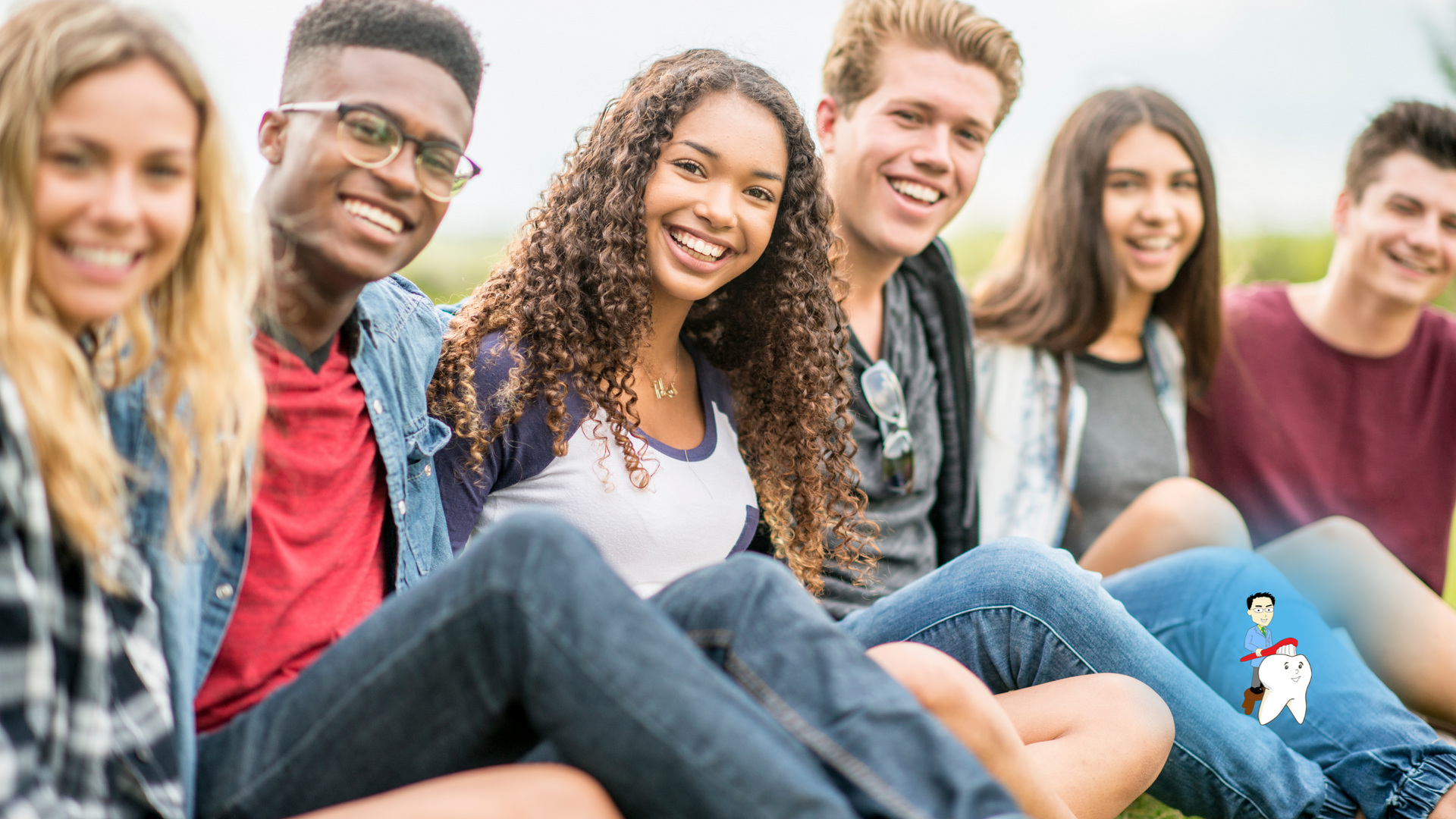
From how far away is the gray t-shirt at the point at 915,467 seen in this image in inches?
113

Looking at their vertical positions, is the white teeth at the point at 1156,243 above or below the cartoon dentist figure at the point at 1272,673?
above

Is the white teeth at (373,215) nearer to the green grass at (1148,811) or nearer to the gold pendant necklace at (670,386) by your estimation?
the gold pendant necklace at (670,386)

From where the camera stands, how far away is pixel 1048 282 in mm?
3654

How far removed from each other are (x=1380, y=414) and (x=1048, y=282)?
3.93ft

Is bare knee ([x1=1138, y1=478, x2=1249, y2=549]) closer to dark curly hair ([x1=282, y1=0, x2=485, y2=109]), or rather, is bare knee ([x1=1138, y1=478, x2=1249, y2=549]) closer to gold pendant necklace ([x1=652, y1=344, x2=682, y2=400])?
gold pendant necklace ([x1=652, y1=344, x2=682, y2=400])

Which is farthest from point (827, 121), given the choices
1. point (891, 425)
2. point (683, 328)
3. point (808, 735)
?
point (808, 735)

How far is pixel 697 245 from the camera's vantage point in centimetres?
237

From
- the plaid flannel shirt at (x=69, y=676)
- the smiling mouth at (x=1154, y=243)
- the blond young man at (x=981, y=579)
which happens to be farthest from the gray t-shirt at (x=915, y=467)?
the plaid flannel shirt at (x=69, y=676)

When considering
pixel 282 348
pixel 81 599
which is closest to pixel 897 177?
pixel 282 348

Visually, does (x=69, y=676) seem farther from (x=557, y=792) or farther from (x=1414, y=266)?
(x=1414, y=266)

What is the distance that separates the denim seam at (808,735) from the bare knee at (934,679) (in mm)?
227

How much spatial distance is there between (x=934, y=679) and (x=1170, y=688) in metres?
0.71

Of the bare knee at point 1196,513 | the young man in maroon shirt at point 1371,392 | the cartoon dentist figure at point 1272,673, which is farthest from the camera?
the young man in maroon shirt at point 1371,392

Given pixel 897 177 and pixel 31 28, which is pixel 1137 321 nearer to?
pixel 897 177
